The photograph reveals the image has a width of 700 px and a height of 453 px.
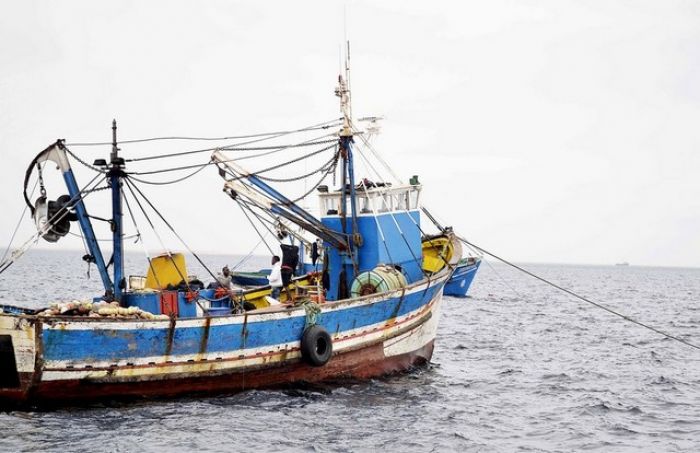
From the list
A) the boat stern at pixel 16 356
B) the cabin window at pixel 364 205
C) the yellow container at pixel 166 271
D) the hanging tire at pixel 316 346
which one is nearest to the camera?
the boat stern at pixel 16 356

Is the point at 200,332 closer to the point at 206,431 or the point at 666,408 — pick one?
the point at 206,431

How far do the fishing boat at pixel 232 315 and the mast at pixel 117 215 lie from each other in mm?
28

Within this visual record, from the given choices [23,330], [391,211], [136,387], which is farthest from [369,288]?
[23,330]

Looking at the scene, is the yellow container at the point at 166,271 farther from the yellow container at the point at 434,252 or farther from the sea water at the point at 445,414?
the yellow container at the point at 434,252

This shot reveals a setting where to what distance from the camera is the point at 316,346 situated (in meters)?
17.1

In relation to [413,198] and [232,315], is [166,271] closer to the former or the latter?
[232,315]

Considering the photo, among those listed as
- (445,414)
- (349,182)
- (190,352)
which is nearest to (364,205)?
(349,182)

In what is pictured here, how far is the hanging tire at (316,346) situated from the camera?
16922mm

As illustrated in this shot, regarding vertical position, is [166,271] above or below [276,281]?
above

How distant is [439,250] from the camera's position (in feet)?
77.4

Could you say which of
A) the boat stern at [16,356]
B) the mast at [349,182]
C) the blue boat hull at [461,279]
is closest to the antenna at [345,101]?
the mast at [349,182]

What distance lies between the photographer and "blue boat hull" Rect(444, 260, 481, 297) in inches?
2006

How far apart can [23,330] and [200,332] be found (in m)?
3.32

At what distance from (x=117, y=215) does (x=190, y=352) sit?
145 inches
